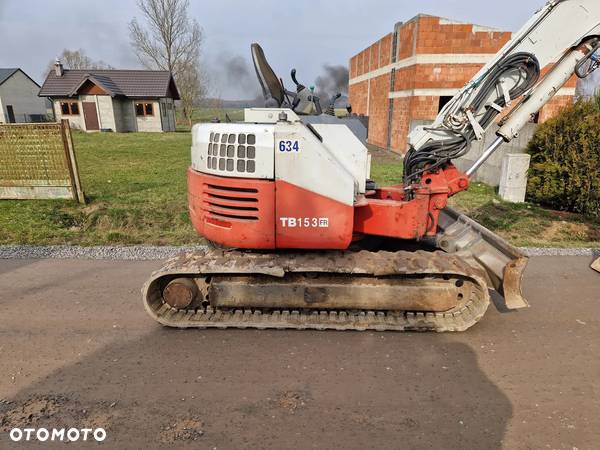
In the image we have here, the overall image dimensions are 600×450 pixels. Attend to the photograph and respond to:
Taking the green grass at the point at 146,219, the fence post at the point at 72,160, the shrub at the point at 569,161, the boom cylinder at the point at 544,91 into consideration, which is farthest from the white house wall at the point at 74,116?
the boom cylinder at the point at 544,91

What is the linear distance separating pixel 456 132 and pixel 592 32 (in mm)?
1555

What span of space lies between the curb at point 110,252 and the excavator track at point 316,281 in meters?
1.98

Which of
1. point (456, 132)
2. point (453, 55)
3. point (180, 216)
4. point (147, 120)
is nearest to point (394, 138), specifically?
point (453, 55)

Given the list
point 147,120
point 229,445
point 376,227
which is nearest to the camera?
point 229,445

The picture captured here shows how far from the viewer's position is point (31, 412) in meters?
2.96

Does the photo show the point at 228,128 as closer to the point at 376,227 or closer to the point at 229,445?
the point at 376,227

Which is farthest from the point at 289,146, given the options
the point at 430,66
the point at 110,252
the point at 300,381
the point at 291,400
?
the point at 430,66

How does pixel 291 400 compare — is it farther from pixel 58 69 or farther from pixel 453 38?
pixel 58 69

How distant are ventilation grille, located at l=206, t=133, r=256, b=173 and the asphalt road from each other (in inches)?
63.8

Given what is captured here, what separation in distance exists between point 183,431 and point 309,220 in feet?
6.78

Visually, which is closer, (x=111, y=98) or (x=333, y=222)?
(x=333, y=222)

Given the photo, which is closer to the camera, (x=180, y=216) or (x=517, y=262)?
(x=517, y=262)

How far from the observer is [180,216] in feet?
26.3

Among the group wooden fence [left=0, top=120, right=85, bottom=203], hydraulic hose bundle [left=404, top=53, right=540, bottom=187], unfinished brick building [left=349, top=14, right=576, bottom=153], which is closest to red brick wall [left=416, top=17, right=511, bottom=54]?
unfinished brick building [left=349, top=14, right=576, bottom=153]
